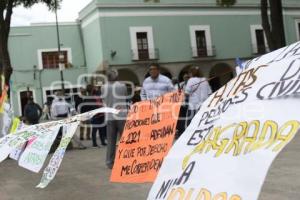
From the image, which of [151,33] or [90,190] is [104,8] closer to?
[151,33]

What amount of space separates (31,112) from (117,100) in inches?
240

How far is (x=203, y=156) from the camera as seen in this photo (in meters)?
3.22

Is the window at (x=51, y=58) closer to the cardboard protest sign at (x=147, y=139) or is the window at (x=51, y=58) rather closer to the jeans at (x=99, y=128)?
the jeans at (x=99, y=128)

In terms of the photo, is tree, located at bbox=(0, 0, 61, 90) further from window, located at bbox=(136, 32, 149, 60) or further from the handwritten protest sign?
window, located at bbox=(136, 32, 149, 60)

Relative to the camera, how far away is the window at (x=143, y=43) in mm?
39469

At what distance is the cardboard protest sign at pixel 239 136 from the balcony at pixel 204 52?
124ft

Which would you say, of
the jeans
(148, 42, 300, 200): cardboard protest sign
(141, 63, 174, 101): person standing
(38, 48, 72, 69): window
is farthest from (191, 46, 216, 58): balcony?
(148, 42, 300, 200): cardboard protest sign

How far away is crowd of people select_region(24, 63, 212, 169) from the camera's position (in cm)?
803

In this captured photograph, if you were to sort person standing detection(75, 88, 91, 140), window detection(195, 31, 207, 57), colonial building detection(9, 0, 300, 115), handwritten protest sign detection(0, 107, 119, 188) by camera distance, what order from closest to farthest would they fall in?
handwritten protest sign detection(0, 107, 119, 188), person standing detection(75, 88, 91, 140), colonial building detection(9, 0, 300, 115), window detection(195, 31, 207, 57)

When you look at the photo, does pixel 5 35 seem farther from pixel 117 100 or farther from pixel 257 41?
pixel 257 41

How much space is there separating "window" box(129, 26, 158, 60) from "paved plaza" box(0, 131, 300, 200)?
100 ft

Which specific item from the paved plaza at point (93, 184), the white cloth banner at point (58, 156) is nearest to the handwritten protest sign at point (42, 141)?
the white cloth banner at point (58, 156)

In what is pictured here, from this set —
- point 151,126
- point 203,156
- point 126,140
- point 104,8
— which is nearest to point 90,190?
point 126,140

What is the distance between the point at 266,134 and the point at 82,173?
5.52m
